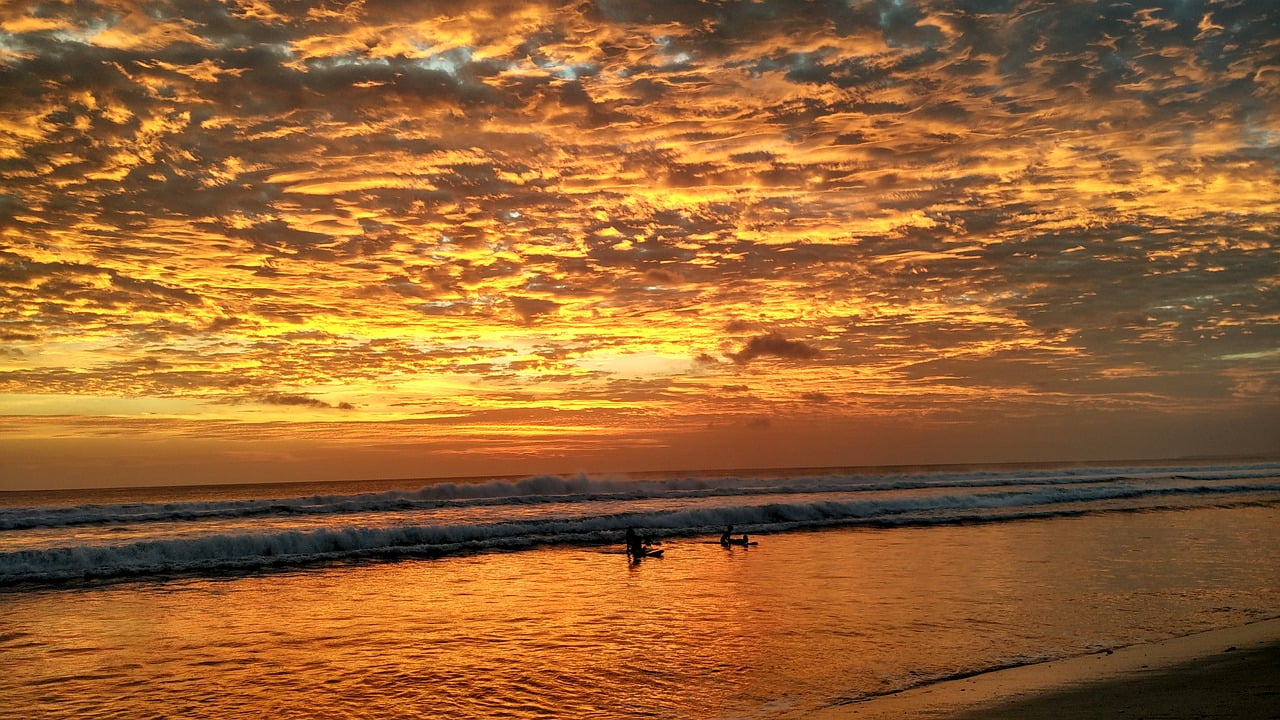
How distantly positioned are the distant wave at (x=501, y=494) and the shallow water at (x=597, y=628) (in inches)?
871

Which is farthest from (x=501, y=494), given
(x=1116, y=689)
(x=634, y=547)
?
(x=1116, y=689)

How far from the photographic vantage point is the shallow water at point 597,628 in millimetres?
11109

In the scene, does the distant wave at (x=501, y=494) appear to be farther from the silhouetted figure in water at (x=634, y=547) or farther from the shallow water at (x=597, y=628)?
the silhouetted figure in water at (x=634, y=547)

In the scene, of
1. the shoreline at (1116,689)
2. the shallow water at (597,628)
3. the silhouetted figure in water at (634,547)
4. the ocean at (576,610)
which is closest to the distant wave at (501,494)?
the ocean at (576,610)

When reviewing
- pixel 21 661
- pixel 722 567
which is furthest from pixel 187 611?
pixel 722 567

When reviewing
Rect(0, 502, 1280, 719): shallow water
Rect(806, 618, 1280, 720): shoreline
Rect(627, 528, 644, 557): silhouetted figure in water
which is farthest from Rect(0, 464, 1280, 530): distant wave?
Rect(806, 618, 1280, 720): shoreline

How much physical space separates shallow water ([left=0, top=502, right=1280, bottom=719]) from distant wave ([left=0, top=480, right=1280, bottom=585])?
8.98ft

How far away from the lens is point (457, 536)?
32.5 metres

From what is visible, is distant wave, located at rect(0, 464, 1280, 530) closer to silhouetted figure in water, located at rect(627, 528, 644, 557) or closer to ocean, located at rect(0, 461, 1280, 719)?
ocean, located at rect(0, 461, 1280, 719)

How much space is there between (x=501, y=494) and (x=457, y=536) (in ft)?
99.8

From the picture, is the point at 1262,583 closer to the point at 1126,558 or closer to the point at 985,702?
the point at 1126,558

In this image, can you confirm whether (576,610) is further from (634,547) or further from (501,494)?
(501,494)

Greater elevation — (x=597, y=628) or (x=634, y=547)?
(x=634, y=547)

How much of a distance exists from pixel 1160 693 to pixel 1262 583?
36.1 feet
